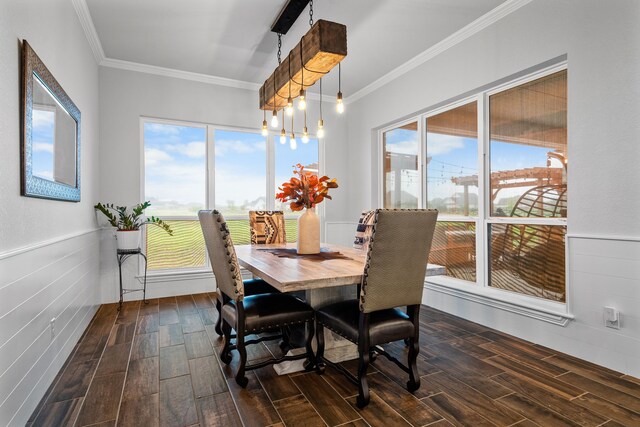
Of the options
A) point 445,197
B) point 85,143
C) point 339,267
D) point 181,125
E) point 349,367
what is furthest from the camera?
point 181,125

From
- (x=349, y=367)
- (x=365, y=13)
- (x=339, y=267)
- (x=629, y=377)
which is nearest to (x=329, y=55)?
(x=365, y=13)

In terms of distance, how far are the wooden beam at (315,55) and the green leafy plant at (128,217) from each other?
2012 mm

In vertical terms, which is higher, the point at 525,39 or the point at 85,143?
the point at 525,39

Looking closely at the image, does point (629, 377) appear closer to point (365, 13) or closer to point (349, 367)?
point (349, 367)

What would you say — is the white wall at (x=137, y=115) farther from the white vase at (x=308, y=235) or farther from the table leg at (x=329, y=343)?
the table leg at (x=329, y=343)

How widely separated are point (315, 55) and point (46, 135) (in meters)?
1.82

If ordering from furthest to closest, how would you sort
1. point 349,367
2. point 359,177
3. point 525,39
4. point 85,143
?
point 359,177, point 85,143, point 525,39, point 349,367

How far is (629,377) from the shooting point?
7.06 feet

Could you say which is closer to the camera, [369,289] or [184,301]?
[369,289]

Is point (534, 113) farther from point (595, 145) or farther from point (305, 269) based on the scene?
point (305, 269)

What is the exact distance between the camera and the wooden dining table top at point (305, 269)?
1786 mm

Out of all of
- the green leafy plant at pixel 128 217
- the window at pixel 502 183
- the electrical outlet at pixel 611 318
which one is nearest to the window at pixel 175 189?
the green leafy plant at pixel 128 217

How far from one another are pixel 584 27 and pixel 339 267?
7.73 ft

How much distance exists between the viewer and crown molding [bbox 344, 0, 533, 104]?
2838mm
